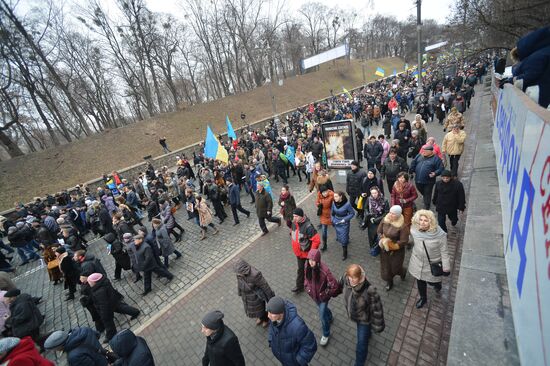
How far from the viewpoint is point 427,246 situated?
383 cm

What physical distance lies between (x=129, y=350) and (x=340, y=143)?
308 inches

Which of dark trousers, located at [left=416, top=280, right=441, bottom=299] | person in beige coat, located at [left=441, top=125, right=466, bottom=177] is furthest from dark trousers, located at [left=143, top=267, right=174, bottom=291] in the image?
person in beige coat, located at [left=441, top=125, right=466, bottom=177]

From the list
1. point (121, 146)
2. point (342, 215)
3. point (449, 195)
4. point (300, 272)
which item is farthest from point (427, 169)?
point (121, 146)

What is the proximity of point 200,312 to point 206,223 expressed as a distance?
140 inches

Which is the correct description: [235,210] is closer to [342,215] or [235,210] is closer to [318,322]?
[342,215]

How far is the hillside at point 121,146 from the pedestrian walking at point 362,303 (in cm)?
2382

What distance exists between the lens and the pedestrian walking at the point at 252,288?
4.21 meters

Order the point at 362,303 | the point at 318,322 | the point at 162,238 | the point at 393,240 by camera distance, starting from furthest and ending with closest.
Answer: the point at 162,238 < the point at 318,322 < the point at 393,240 < the point at 362,303

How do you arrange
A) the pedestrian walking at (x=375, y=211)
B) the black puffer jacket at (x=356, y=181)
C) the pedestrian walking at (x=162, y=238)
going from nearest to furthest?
1. the pedestrian walking at (x=375, y=211)
2. the black puffer jacket at (x=356, y=181)
3. the pedestrian walking at (x=162, y=238)

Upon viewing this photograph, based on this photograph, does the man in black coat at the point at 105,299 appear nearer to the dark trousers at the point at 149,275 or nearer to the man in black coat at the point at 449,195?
the dark trousers at the point at 149,275

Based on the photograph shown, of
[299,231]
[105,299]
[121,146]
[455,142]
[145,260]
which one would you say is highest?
[121,146]

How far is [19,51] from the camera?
21.9 metres

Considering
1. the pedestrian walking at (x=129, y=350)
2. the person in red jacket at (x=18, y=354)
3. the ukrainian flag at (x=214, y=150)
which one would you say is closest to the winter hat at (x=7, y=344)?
the person in red jacket at (x=18, y=354)

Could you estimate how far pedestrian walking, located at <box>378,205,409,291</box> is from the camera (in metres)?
4.30
